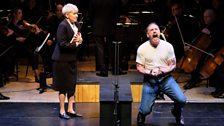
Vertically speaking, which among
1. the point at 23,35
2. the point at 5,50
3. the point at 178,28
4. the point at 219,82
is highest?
the point at 178,28

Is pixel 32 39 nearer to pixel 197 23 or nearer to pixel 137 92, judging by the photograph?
pixel 137 92

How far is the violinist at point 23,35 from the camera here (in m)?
9.50

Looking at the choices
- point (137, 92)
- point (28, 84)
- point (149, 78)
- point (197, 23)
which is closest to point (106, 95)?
point (149, 78)

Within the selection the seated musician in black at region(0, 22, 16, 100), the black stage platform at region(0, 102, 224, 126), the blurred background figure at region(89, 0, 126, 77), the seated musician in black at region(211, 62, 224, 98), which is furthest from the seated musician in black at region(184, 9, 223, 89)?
the seated musician in black at region(0, 22, 16, 100)

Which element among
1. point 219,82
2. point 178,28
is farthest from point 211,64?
point 178,28

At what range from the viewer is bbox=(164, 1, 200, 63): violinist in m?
9.56

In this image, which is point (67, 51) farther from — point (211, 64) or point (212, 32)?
point (212, 32)

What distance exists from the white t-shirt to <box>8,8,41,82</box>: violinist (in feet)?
10.4

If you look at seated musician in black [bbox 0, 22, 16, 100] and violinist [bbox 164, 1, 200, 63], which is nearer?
seated musician in black [bbox 0, 22, 16, 100]

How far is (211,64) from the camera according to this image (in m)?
8.56

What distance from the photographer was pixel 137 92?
8180 mm

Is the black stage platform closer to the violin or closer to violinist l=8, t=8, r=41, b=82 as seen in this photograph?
violinist l=8, t=8, r=41, b=82

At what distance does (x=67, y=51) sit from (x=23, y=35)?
2734 mm

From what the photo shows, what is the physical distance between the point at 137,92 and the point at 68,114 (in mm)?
1268
